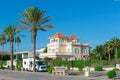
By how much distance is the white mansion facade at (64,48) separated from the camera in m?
104

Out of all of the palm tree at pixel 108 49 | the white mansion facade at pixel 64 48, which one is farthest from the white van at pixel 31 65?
the palm tree at pixel 108 49

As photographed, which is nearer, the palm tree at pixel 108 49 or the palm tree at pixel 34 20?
the palm tree at pixel 34 20

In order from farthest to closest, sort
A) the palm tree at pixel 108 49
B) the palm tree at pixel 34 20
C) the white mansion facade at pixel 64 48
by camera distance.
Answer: the white mansion facade at pixel 64 48 → the palm tree at pixel 108 49 → the palm tree at pixel 34 20

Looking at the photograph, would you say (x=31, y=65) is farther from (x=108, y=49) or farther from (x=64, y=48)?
(x=64, y=48)

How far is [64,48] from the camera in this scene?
108 metres

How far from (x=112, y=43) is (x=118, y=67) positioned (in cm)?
3639

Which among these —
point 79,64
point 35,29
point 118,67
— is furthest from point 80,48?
point 35,29

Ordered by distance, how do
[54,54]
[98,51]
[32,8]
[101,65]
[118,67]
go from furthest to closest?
[98,51]
[54,54]
[101,65]
[118,67]
[32,8]

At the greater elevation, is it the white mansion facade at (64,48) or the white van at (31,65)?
the white mansion facade at (64,48)

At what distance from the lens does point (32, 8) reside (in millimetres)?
60312

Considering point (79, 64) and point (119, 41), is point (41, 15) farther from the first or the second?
point (119, 41)

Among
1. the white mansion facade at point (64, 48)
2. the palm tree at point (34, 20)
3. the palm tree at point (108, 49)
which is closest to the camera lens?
the palm tree at point (34, 20)

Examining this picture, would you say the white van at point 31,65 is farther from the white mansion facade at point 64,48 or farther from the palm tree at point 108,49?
the palm tree at point 108,49

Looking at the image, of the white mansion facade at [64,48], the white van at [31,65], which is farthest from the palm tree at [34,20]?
the white mansion facade at [64,48]
